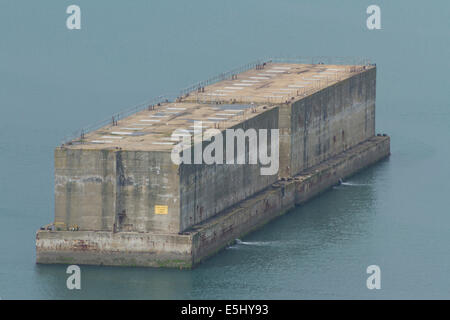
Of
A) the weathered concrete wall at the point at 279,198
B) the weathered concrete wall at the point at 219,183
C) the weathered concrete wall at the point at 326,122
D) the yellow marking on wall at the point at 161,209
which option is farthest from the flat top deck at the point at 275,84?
the yellow marking on wall at the point at 161,209

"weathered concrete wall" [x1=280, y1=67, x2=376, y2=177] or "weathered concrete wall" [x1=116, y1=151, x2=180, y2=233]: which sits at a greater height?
"weathered concrete wall" [x1=280, y1=67, x2=376, y2=177]

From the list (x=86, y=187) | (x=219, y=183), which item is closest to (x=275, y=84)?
(x=219, y=183)

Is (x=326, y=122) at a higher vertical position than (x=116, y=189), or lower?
higher

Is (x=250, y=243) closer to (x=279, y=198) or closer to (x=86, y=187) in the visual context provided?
(x=279, y=198)

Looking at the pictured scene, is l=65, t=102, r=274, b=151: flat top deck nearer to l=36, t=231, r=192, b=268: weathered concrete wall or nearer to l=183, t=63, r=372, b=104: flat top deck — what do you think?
l=183, t=63, r=372, b=104: flat top deck

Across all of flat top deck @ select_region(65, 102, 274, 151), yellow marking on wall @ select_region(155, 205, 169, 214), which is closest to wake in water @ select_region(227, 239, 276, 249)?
flat top deck @ select_region(65, 102, 274, 151)

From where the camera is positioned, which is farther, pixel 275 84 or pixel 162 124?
pixel 275 84

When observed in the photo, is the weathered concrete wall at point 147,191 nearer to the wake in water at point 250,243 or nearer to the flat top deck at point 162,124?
the flat top deck at point 162,124
